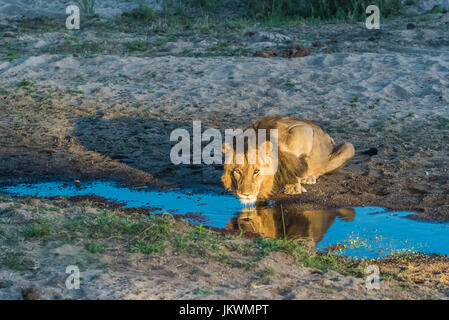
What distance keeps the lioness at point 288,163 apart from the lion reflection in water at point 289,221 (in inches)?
7.2

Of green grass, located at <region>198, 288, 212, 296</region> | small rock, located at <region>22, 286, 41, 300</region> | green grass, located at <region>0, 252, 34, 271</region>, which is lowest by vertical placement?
green grass, located at <region>0, 252, 34, 271</region>

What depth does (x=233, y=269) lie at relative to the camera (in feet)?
16.6

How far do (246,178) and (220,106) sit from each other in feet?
13.0

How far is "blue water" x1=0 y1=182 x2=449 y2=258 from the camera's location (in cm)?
618

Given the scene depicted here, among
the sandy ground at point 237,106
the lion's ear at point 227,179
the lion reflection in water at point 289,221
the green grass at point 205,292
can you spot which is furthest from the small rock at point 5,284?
the sandy ground at point 237,106

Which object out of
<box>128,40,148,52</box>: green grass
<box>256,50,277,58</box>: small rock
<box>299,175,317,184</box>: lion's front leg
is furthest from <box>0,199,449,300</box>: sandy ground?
<box>128,40,148,52</box>: green grass

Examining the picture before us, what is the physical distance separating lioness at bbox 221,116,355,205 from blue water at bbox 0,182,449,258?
31 centimetres

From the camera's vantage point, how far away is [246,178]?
22.6 feet

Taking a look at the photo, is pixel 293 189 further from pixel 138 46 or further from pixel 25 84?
pixel 138 46

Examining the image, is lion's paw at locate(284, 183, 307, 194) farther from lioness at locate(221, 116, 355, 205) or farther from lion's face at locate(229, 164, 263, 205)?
lion's face at locate(229, 164, 263, 205)

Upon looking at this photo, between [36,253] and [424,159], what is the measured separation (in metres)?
5.18

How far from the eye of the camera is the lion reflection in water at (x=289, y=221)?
6.50m

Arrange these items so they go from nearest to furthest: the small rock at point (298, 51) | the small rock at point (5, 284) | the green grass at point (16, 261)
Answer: the small rock at point (5, 284), the green grass at point (16, 261), the small rock at point (298, 51)

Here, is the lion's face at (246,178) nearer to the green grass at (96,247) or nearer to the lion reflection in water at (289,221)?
the lion reflection in water at (289,221)
